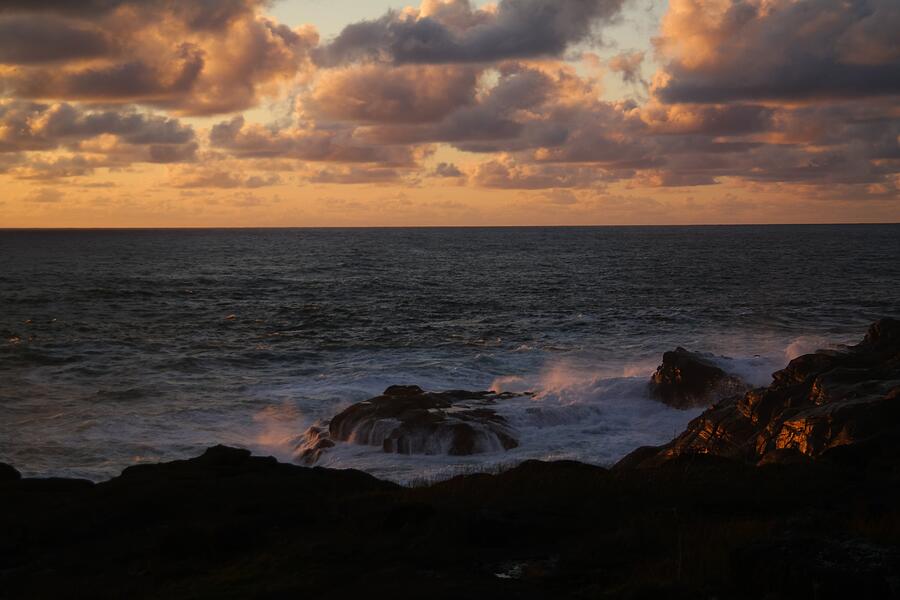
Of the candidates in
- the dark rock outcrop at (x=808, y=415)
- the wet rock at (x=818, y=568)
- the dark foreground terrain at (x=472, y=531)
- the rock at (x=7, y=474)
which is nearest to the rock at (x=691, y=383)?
the dark rock outcrop at (x=808, y=415)

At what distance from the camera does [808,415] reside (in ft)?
69.1

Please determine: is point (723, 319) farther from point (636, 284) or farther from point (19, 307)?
point (19, 307)

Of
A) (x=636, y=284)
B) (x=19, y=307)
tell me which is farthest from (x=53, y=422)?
(x=636, y=284)

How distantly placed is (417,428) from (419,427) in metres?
0.09

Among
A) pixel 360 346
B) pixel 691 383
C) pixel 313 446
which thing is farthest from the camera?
pixel 360 346

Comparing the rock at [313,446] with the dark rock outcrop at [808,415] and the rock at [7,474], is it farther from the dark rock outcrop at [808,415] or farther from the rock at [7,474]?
the rock at [7,474]

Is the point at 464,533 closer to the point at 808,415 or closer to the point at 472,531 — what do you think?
the point at 472,531

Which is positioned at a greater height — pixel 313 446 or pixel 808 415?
pixel 808 415

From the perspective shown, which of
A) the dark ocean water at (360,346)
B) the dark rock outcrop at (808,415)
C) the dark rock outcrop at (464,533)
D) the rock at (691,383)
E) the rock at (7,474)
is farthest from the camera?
the rock at (691,383)

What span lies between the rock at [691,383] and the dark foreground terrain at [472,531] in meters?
14.1

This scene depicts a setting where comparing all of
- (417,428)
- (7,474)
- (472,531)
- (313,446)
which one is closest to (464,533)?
(472,531)

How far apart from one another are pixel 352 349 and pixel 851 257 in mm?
107776

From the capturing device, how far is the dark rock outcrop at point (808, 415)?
19.1 metres

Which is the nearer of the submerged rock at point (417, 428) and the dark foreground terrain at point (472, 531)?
the dark foreground terrain at point (472, 531)
